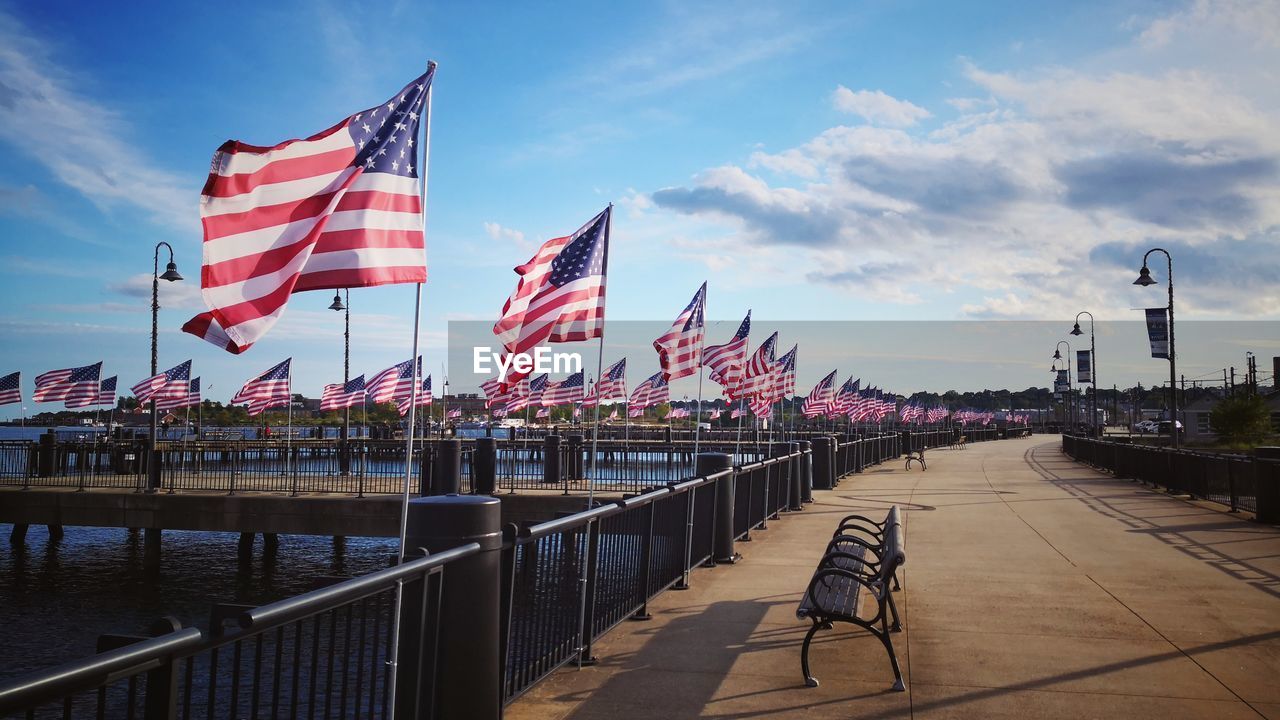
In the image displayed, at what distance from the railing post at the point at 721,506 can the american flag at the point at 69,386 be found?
34270 mm

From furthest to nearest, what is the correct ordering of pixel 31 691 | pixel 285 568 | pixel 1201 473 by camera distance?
1. pixel 285 568
2. pixel 1201 473
3. pixel 31 691

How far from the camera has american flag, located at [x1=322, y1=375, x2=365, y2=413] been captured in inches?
1689

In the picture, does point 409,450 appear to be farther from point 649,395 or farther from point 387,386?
point 649,395

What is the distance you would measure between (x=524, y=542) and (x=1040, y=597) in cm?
613

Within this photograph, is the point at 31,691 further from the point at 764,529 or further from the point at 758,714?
the point at 764,529

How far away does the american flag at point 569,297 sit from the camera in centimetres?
1141

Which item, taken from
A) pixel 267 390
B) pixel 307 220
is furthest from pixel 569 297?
pixel 267 390

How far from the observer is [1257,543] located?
1310 centimetres

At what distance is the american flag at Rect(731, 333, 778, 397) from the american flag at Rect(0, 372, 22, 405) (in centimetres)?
2763

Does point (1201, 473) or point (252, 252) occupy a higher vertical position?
point (252, 252)

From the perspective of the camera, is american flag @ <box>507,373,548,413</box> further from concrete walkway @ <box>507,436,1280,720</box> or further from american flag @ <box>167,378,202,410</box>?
concrete walkway @ <box>507,436,1280,720</box>

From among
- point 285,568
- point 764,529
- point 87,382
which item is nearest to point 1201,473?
point 764,529

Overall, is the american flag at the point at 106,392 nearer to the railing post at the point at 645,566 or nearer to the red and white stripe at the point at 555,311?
the red and white stripe at the point at 555,311

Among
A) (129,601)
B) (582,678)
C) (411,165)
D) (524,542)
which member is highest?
(411,165)
